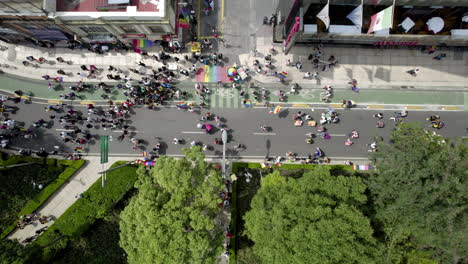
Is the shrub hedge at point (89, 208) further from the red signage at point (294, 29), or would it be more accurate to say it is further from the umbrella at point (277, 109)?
the red signage at point (294, 29)

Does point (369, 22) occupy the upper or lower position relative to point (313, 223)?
upper

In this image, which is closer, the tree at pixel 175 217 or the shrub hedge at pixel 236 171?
the tree at pixel 175 217

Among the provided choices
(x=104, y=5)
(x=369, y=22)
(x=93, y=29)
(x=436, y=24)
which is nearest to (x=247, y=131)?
(x=369, y=22)

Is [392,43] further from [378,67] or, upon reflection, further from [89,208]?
[89,208]

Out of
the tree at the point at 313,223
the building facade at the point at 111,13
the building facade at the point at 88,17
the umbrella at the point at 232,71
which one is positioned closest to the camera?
the tree at the point at 313,223

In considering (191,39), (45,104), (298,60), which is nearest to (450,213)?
(298,60)

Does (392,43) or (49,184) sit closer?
(49,184)

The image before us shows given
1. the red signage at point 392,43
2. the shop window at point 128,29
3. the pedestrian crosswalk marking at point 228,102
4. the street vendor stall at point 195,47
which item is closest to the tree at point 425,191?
the red signage at point 392,43
